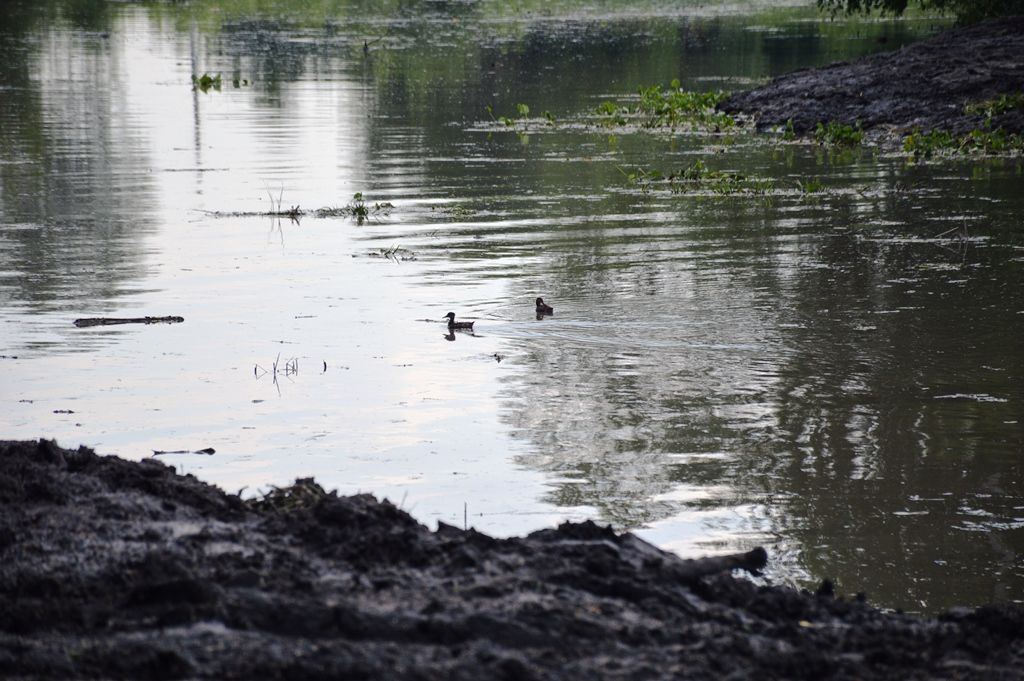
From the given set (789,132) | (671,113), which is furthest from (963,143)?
(671,113)

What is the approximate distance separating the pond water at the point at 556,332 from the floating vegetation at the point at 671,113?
1.41 metres

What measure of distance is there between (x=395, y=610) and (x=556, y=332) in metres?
6.42

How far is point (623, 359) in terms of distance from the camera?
429 inches

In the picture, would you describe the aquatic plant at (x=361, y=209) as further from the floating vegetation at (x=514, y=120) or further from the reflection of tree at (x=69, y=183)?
the floating vegetation at (x=514, y=120)

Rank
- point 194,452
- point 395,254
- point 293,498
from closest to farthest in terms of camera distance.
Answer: point 293,498
point 194,452
point 395,254

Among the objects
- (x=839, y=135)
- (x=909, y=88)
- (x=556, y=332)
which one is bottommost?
(x=556, y=332)

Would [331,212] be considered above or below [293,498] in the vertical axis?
above

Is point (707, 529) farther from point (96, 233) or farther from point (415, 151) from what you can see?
point (415, 151)

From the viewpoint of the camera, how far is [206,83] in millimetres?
32625

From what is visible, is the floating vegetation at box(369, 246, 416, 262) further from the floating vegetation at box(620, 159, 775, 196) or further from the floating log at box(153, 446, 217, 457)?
the floating log at box(153, 446, 217, 457)

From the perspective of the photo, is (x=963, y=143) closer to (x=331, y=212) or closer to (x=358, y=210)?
(x=358, y=210)

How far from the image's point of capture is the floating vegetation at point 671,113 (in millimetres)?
26172

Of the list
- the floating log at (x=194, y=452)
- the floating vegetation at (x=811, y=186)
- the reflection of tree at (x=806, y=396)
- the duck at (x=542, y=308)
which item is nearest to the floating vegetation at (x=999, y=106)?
the floating vegetation at (x=811, y=186)

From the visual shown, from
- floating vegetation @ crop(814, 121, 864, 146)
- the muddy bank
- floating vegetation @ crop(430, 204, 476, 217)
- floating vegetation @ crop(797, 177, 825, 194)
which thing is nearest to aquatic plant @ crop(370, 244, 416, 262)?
floating vegetation @ crop(430, 204, 476, 217)
